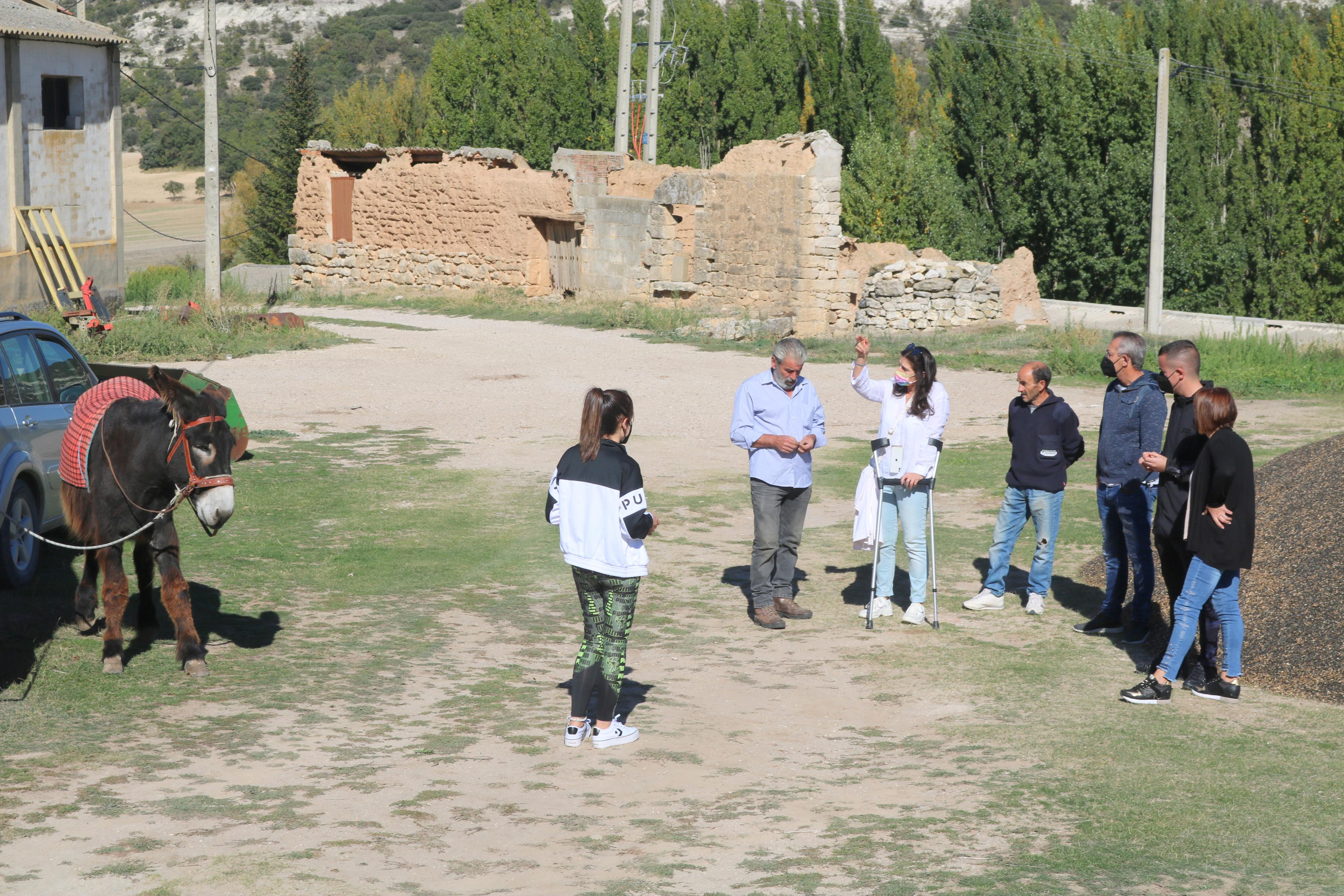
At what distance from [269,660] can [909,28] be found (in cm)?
11191

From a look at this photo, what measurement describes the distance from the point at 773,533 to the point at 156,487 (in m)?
3.73

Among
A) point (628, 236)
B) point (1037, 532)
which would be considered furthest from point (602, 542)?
point (628, 236)

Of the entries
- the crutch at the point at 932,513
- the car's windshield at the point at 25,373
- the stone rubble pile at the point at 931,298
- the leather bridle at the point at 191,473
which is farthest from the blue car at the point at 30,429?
the stone rubble pile at the point at 931,298

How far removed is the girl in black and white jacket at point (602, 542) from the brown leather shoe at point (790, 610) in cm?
255

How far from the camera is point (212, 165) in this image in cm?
2609

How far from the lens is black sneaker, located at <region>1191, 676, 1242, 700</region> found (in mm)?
6961

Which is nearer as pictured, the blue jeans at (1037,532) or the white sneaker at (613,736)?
the white sneaker at (613,736)

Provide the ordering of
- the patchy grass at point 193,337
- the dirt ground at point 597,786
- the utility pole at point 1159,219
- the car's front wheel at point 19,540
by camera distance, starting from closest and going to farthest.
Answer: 1. the dirt ground at point 597,786
2. the car's front wheel at point 19,540
3. the patchy grass at point 193,337
4. the utility pole at point 1159,219

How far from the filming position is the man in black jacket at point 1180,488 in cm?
719

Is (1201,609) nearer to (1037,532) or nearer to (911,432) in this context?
(1037,532)

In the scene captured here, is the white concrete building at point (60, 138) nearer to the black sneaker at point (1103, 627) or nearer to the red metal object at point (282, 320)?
Result: the red metal object at point (282, 320)

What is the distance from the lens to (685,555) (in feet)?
34.0

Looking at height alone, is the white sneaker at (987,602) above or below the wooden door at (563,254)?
below

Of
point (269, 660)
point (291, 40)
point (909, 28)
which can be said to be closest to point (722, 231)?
A: point (269, 660)
